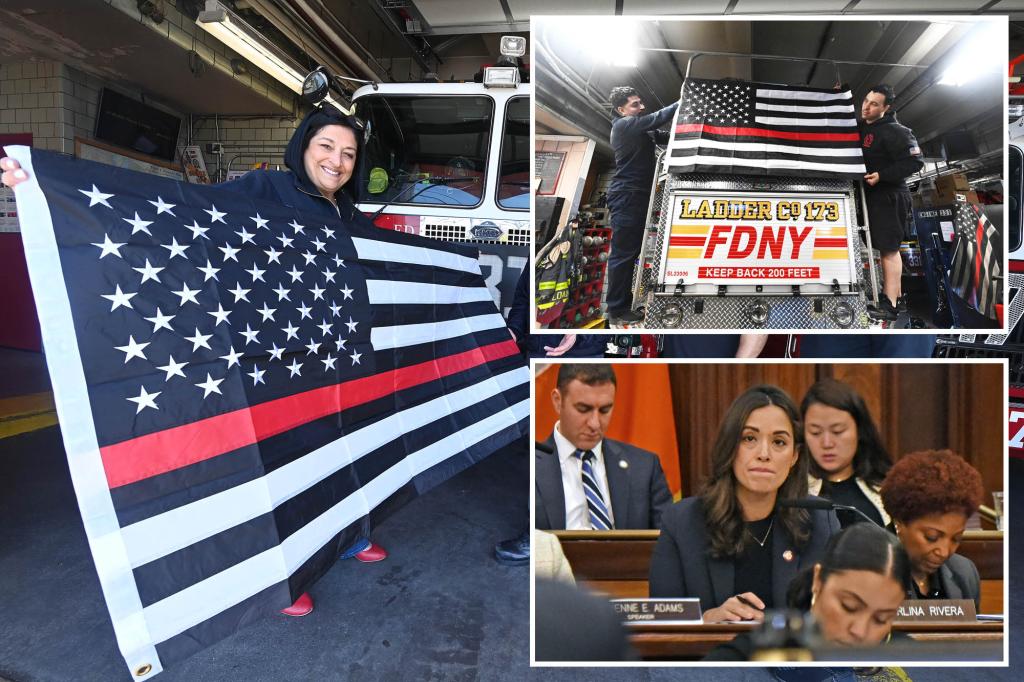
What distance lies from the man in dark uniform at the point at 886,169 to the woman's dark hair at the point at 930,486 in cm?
38

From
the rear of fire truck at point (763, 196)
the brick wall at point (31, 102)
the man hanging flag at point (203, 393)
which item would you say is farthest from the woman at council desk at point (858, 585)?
the brick wall at point (31, 102)

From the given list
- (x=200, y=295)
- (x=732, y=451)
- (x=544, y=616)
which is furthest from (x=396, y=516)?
(x=732, y=451)

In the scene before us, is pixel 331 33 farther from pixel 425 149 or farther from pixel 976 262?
pixel 976 262

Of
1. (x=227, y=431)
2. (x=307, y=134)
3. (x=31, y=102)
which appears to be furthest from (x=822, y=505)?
(x=31, y=102)

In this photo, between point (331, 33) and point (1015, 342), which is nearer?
point (1015, 342)

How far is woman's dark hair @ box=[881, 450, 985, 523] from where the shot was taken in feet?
3.65

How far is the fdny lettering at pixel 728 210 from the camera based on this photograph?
1.04 m

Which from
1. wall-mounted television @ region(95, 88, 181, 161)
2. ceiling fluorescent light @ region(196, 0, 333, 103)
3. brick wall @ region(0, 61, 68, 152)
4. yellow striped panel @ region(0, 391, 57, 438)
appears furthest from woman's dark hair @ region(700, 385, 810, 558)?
wall-mounted television @ region(95, 88, 181, 161)

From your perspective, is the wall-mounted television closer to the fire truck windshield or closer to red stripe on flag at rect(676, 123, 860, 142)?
the fire truck windshield

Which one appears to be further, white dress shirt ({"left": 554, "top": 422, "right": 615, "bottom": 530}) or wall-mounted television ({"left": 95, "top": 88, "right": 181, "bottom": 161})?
wall-mounted television ({"left": 95, "top": 88, "right": 181, "bottom": 161})

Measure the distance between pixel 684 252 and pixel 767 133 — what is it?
0.24 metres

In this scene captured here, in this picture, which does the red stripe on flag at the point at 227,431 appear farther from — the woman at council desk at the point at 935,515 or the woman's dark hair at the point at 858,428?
the woman at council desk at the point at 935,515

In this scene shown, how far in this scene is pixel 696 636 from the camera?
116cm

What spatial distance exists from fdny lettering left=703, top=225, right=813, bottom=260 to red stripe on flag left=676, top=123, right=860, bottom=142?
6.1 inches
